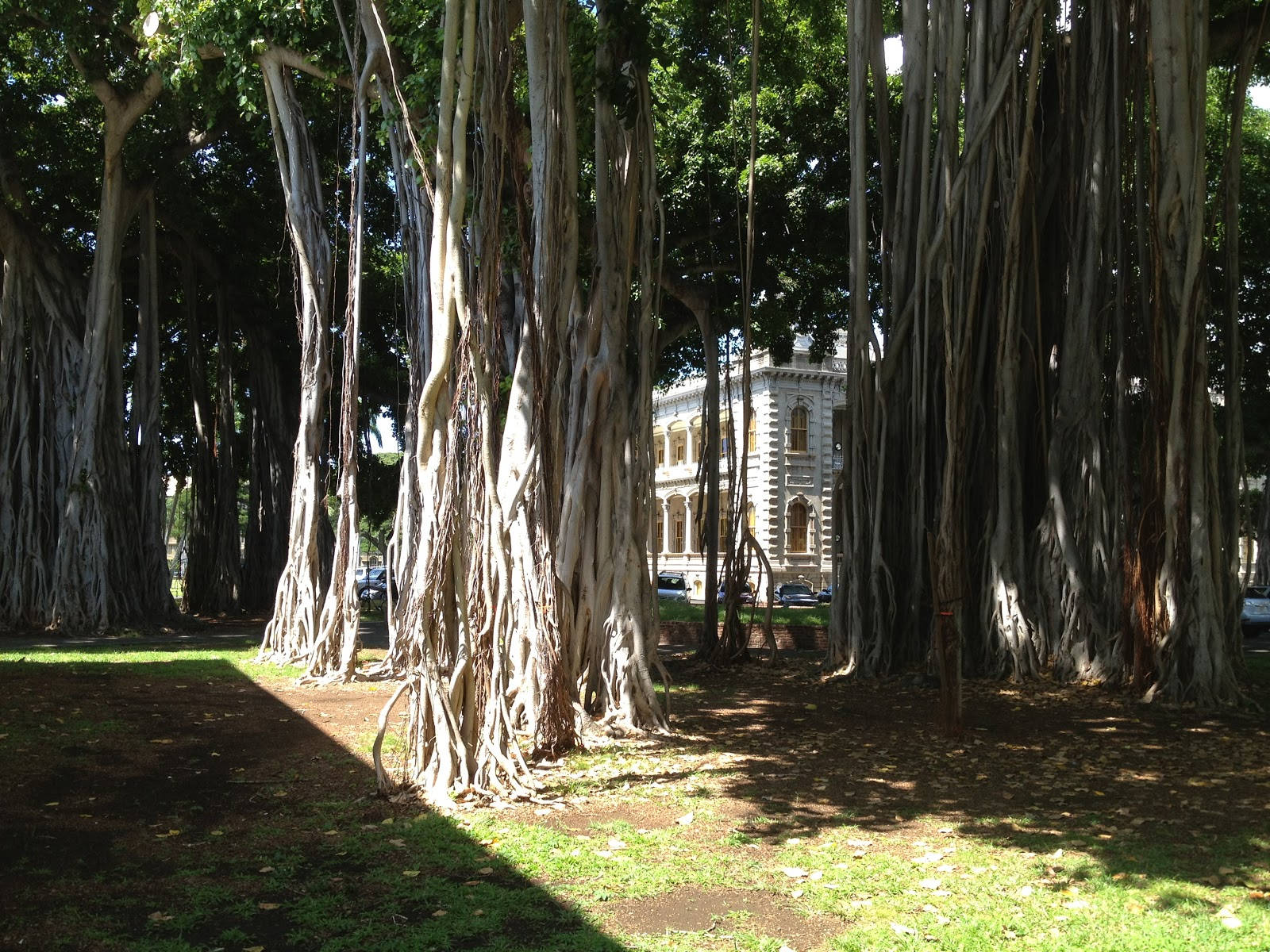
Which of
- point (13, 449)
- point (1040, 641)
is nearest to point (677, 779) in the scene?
point (1040, 641)

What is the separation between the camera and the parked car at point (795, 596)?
92.9 ft

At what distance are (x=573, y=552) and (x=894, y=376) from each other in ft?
13.5

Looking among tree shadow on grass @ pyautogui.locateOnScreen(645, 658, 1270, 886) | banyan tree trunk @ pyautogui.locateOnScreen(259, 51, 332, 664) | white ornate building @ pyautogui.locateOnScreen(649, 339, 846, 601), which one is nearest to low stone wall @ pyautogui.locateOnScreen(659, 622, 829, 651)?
tree shadow on grass @ pyautogui.locateOnScreen(645, 658, 1270, 886)

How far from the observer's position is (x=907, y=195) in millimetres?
9328

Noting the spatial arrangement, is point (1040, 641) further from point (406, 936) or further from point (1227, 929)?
point (406, 936)

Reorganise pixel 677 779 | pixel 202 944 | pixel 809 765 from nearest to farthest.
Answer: pixel 202 944 < pixel 677 779 < pixel 809 765

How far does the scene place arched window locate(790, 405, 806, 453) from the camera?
114ft

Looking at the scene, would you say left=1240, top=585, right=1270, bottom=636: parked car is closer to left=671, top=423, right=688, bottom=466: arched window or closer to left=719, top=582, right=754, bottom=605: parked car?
left=719, top=582, right=754, bottom=605: parked car

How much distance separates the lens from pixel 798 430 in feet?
114

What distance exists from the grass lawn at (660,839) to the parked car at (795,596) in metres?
21.2

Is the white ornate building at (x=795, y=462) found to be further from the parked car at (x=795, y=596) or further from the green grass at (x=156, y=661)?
the green grass at (x=156, y=661)

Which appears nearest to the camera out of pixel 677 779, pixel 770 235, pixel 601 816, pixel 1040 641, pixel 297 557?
pixel 601 816

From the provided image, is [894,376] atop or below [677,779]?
atop

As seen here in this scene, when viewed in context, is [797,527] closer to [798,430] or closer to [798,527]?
[798,527]
